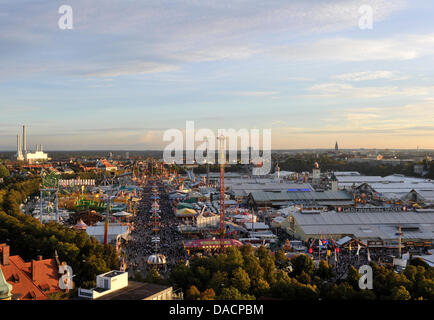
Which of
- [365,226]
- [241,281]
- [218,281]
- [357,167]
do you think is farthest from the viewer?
[357,167]

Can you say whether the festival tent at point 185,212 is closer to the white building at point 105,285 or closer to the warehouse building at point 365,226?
the warehouse building at point 365,226

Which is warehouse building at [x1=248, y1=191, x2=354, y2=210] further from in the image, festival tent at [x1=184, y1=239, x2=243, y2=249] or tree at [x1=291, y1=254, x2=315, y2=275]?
tree at [x1=291, y1=254, x2=315, y2=275]

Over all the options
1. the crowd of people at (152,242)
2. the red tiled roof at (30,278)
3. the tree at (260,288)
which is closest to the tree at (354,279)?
the tree at (260,288)

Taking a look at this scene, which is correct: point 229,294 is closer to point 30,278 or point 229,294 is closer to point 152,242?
point 30,278

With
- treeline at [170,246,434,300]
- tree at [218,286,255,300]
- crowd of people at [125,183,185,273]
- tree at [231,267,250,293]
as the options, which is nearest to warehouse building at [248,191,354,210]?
crowd of people at [125,183,185,273]

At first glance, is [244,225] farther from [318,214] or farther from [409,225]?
[409,225]

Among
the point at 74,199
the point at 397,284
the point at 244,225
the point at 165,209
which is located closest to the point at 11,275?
the point at 397,284

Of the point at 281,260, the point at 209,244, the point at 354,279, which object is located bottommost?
the point at 209,244

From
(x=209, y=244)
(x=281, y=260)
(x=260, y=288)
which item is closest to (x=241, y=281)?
(x=260, y=288)

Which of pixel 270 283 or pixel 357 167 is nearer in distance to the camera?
pixel 270 283
